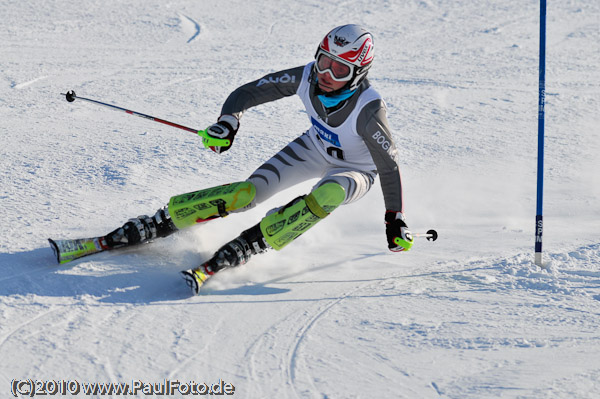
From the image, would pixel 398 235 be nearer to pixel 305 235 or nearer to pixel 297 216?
pixel 297 216

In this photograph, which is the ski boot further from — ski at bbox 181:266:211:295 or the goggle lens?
the goggle lens

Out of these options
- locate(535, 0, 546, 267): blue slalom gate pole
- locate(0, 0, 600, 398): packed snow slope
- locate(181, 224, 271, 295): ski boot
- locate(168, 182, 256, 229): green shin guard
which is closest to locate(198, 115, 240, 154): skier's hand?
locate(168, 182, 256, 229): green shin guard

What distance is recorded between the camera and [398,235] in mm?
4523

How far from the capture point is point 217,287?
4477 mm

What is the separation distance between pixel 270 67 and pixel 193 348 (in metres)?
6.73

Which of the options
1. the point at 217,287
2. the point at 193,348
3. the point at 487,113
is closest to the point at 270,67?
the point at 487,113

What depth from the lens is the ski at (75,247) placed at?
456 cm

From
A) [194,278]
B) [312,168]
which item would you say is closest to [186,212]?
[194,278]

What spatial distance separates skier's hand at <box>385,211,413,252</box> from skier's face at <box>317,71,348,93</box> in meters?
0.98

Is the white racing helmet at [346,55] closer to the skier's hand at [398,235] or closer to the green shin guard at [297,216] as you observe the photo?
the green shin guard at [297,216]

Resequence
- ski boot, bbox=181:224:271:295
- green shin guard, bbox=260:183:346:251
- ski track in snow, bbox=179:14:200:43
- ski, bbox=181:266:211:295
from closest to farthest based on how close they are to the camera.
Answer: ski, bbox=181:266:211:295
ski boot, bbox=181:224:271:295
green shin guard, bbox=260:183:346:251
ski track in snow, bbox=179:14:200:43

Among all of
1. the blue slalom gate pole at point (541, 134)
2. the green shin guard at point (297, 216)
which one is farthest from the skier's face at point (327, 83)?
the blue slalom gate pole at point (541, 134)

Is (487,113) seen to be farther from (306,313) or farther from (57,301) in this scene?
(57,301)

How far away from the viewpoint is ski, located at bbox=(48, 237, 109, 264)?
4562 millimetres
